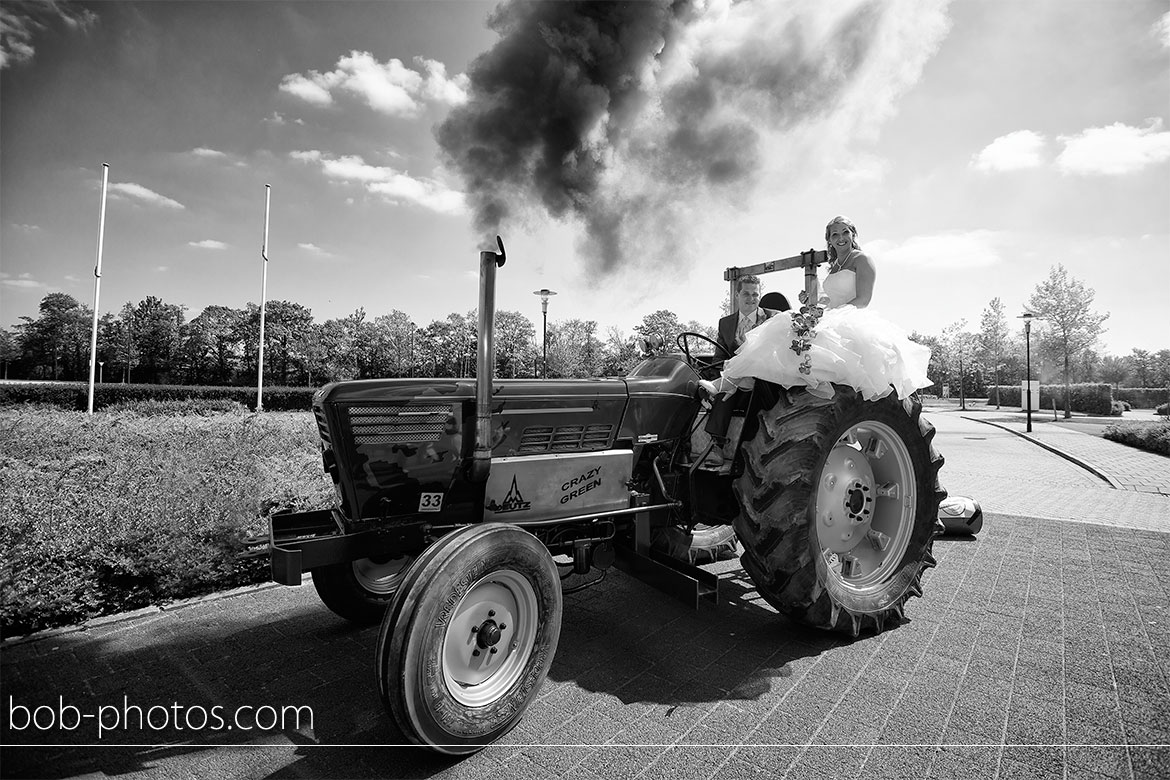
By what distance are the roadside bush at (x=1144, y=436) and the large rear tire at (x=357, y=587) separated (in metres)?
17.1

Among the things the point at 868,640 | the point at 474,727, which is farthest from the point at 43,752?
the point at 868,640

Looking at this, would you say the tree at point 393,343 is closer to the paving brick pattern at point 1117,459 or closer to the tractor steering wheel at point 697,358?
the paving brick pattern at point 1117,459

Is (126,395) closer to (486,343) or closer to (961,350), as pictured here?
(486,343)

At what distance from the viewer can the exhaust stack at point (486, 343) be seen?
101 inches

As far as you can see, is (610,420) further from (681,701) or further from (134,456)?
(134,456)

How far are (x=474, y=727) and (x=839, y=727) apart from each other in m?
1.57

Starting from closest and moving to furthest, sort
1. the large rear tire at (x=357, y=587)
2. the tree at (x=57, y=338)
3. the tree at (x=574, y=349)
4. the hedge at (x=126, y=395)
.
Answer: the large rear tire at (x=357, y=587)
the hedge at (x=126, y=395)
the tree at (x=574, y=349)
the tree at (x=57, y=338)

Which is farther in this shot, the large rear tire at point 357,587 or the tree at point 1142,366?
the tree at point 1142,366

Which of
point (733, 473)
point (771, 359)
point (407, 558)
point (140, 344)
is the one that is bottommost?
point (407, 558)

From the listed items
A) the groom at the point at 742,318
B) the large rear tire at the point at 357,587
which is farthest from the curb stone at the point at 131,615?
the groom at the point at 742,318

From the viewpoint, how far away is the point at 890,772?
7.64ft

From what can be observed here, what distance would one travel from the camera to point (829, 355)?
3338mm

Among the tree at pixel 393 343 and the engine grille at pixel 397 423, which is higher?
the tree at pixel 393 343

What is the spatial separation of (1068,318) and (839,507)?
31516mm
